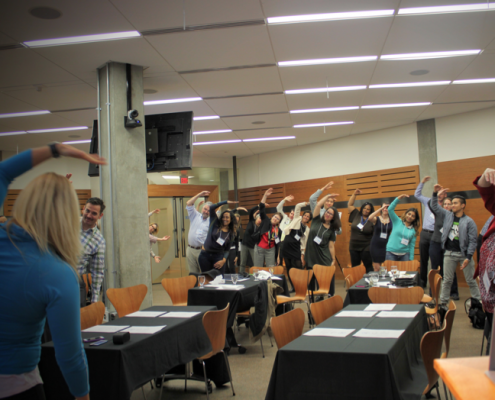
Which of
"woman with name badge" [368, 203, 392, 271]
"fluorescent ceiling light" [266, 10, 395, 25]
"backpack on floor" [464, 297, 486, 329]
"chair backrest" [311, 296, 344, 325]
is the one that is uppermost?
"fluorescent ceiling light" [266, 10, 395, 25]

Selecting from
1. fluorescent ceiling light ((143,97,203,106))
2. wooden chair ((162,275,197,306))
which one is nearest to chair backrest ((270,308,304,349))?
wooden chair ((162,275,197,306))

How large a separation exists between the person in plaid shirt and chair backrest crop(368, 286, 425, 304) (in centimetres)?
277

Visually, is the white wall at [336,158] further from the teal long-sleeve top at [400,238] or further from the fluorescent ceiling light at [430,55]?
the fluorescent ceiling light at [430,55]

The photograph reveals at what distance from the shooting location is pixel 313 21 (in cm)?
460

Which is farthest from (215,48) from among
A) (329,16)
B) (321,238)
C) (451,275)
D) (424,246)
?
(424,246)

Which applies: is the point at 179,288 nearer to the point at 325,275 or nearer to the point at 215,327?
the point at 215,327

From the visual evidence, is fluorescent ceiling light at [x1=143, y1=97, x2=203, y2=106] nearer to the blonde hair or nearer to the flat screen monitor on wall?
the flat screen monitor on wall

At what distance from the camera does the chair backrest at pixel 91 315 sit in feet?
11.7

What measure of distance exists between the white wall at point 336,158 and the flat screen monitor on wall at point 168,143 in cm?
612

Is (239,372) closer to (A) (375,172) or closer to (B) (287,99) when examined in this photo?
(B) (287,99)

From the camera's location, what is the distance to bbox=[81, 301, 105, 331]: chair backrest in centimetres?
356

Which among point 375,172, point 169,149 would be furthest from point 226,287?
point 375,172

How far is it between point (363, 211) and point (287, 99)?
8.59 ft

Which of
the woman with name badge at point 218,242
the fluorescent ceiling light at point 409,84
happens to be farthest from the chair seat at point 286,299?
the fluorescent ceiling light at point 409,84
